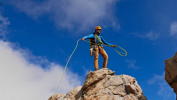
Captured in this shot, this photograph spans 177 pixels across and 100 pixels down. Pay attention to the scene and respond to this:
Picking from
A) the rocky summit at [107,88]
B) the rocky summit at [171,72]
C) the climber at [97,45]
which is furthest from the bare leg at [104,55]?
the rocky summit at [171,72]

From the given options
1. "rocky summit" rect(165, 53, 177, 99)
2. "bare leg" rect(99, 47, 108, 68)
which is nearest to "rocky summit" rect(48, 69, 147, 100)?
"bare leg" rect(99, 47, 108, 68)

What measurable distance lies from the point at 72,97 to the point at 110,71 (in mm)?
4900

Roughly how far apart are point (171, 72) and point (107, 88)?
7981 mm

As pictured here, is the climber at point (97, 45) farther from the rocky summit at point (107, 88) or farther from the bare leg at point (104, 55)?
the rocky summit at point (107, 88)

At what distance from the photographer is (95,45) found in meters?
26.8

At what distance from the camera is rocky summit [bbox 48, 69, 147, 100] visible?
2488cm

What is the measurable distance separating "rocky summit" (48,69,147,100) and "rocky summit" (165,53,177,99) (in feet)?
17.7

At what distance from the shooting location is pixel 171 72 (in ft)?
63.6

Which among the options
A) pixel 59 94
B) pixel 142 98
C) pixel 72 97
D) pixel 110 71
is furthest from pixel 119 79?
pixel 59 94

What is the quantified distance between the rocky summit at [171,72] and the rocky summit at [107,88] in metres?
5.41

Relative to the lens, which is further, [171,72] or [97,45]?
[97,45]

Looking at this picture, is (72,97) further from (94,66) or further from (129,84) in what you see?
(129,84)

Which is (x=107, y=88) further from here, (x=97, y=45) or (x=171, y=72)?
(x=171, y=72)

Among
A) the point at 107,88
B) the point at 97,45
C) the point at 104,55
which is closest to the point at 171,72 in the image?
the point at 107,88
